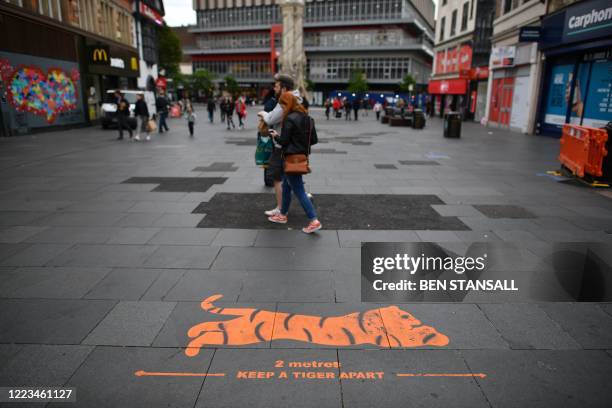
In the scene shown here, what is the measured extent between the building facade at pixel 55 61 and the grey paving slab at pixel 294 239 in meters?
16.9

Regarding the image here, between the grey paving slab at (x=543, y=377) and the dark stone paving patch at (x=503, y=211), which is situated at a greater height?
the dark stone paving patch at (x=503, y=211)

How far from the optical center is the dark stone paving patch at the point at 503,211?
269 inches

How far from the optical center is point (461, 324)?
354 centimetres

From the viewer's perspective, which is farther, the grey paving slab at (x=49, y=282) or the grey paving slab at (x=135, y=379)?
the grey paving slab at (x=49, y=282)

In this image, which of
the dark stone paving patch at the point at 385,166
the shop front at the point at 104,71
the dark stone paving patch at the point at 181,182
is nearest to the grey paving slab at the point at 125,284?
the dark stone paving patch at the point at 181,182

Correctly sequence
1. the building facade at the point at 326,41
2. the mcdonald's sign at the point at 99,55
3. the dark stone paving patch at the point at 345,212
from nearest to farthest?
the dark stone paving patch at the point at 345,212, the mcdonald's sign at the point at 99,55, the building facade at the point at 326,41

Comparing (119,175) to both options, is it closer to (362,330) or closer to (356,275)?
(356,275)

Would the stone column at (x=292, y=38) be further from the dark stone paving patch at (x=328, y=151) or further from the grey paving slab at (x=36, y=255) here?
the grey paving slab at (x=36, y=255)

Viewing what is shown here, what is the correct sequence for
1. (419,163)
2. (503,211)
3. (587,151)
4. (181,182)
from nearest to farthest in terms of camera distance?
(503,211) → (181,182) → (587,151) → (419,163)

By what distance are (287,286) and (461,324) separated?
1612 mm

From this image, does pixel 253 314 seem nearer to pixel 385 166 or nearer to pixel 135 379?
pixel 135 379

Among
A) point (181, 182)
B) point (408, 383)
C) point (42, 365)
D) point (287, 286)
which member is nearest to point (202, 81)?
point (181, 182)

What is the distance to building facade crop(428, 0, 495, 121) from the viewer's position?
32250mm

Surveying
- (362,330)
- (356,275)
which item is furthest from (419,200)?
(362,330)
